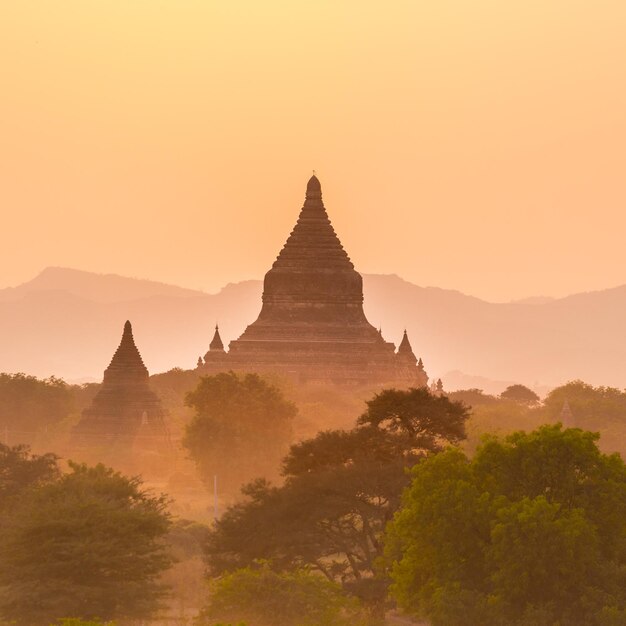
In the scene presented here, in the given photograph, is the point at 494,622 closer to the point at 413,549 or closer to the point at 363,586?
the point at 413,549

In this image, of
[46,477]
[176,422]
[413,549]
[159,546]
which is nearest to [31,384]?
[176,422]

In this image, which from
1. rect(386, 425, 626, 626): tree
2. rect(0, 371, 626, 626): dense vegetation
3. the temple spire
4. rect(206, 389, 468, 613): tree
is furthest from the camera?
the temple spire

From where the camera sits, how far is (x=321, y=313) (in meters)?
166

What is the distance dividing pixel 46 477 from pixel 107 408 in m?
54.4

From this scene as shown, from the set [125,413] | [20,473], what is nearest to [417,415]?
[20,473]

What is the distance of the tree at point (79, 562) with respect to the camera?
62219 mm

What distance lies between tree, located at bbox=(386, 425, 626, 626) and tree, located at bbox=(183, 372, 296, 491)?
167 feet

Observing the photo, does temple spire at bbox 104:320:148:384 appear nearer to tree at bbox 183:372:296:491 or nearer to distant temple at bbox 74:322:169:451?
distant temple at bbox 74:322:169:451

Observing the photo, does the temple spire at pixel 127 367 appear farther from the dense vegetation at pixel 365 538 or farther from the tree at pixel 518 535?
the tree at pixel 518 535

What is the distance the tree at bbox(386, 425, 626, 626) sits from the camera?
5372 centimetres

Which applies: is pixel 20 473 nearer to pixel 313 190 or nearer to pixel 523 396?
pixel 313 190

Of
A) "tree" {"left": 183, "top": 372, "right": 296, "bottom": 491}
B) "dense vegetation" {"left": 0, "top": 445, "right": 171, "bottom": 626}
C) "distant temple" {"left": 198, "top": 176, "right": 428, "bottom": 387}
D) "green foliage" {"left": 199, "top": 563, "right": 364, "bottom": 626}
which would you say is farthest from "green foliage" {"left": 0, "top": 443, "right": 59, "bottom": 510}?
"distant temple" {"left": 198, "top": 176, "right": 428, "bottom": 387}

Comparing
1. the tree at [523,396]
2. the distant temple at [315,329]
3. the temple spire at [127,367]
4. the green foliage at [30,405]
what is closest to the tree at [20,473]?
the temple spire at [127,367]

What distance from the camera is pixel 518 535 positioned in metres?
53.9
